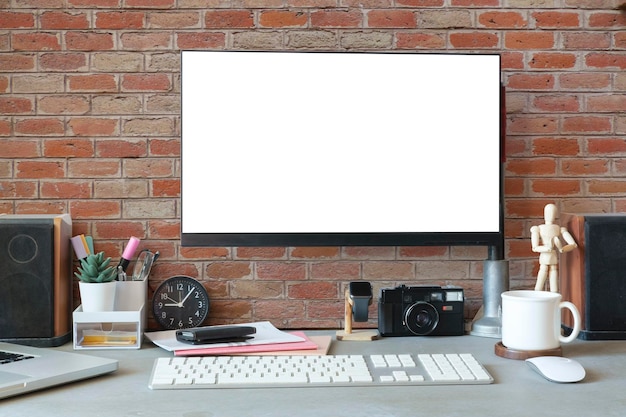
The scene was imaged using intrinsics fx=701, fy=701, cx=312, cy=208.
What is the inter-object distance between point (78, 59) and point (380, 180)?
87cm

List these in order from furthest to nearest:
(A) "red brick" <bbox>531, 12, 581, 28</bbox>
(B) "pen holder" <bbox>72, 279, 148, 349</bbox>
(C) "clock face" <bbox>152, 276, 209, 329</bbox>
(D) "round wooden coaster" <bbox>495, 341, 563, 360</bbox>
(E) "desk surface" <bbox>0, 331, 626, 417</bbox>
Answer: (A) "red brick" <bbox>531, 12, 581, 28</bbox>
(C) "clock face" <bbox>152, 276, 209, 329</bbox>
(B) "pen holder" <bbox>72, 279, 148, 349</bbox>
(D) "round wooden coaster" <bbox>495, 341, 563, 360</bbox>
(E) "desk surface" <bbox>0, 331, 626, 417</bbox>

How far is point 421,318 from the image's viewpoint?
174 centimetres

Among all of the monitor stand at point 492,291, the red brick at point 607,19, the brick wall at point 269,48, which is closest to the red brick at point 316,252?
the brick wall at point 269,48

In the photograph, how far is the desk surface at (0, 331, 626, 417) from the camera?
1136mm

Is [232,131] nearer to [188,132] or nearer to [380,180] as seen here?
[188,132]

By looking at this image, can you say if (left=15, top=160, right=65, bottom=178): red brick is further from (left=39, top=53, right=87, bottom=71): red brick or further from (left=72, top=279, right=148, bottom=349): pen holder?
(left=72, top=279, right=148, bottom=349): pen holder

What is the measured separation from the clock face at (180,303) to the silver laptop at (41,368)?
38 centimetres

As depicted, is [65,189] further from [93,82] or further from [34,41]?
[34,41]

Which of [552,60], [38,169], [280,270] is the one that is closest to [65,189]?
[38,169]

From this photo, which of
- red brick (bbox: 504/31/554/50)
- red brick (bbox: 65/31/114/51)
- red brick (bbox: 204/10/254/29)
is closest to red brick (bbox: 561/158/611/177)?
red brick (bbox: 504/31/554/50)

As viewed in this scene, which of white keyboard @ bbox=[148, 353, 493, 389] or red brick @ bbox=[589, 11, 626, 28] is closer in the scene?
white keyboard @ bbox=[148, 353, 493, 389]

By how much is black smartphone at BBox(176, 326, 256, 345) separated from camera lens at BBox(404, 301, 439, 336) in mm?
400

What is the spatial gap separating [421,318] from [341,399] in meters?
0.58

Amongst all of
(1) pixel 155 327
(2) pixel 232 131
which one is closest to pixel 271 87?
(2) pixel 232 131
